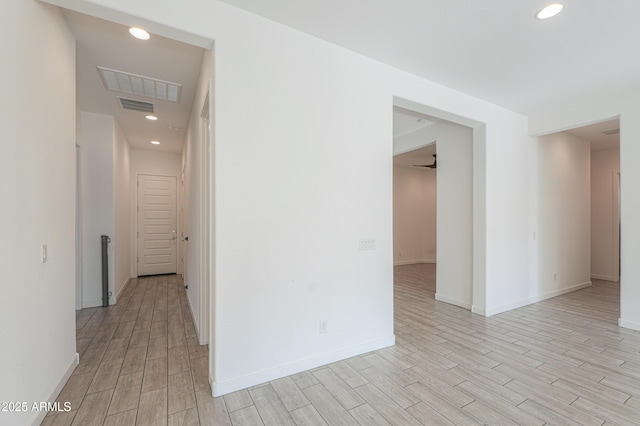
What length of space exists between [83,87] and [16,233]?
2.71 meters

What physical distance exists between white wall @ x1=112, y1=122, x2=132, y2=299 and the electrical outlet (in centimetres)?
398

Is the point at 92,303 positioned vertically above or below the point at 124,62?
below

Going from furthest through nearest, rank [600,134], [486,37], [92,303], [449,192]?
[600,134], [449,192], [92,303], [486,37]

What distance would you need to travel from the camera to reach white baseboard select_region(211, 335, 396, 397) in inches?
81.9

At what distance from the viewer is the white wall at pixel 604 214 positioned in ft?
19.6

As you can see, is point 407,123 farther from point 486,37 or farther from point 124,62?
point 124,62

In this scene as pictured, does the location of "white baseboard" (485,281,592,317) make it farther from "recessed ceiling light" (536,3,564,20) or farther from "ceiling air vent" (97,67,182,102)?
"ceiling air vent" (97,67,182,102)

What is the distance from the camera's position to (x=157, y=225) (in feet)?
21.5

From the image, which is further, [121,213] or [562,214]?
[121,213]

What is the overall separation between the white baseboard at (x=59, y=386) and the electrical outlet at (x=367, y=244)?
2.50 metres

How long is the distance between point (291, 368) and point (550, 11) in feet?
11.1

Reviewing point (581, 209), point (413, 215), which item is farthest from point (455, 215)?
point (413, 215)

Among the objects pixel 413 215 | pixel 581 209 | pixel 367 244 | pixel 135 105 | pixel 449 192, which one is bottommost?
pixel 367 244

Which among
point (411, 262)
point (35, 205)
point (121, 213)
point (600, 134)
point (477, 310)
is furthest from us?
Result: point (411, 262)
